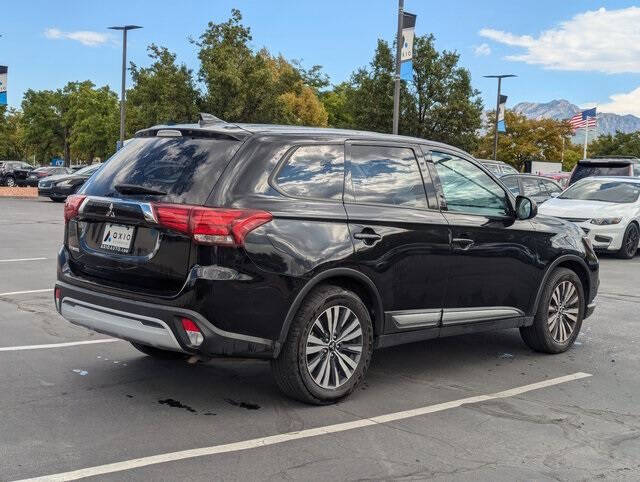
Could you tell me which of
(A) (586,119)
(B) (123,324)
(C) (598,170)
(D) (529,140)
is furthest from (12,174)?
(B) (123,324)

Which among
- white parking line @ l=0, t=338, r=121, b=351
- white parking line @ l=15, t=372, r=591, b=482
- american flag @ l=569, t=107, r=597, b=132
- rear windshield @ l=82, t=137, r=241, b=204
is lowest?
white parking line @ l=15, t=372, r=591, b=482

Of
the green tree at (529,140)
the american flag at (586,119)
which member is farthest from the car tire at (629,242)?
the green tree at (529,140)

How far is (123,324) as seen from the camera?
15.1 feet

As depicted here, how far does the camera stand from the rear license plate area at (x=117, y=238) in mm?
4688

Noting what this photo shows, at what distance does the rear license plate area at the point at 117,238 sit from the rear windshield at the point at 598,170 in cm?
1616

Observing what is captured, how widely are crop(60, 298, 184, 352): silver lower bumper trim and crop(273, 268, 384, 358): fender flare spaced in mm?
610

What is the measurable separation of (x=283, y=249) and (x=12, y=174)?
141 ft

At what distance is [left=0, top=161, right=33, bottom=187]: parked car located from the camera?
43750 millimetres

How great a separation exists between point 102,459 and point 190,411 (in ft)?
2.94

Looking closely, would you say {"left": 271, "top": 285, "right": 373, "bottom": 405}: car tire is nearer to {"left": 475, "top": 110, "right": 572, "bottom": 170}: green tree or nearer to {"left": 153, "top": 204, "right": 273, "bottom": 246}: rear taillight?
{"left": 153, "top": 204, "right": 273, "bottom": 246}: rear taillight

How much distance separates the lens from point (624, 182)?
613 inches

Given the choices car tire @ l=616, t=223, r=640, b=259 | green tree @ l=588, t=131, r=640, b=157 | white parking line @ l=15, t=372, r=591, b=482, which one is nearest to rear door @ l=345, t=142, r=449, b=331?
white parking line @ l=15, t=372, r=591, b=482

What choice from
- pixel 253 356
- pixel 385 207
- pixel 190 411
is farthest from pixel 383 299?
pixel 190 411

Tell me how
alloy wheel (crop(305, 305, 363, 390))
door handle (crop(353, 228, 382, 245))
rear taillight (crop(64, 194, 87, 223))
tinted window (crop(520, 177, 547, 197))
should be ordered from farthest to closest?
tinted window (crop(520, 177, 547, 197)) < rear taillight (crop(64, 194, 87, 223)) < door handle (crop(353, 228, 382, 245)) < alloy wheel (crop(305, 305, 363, 390))
